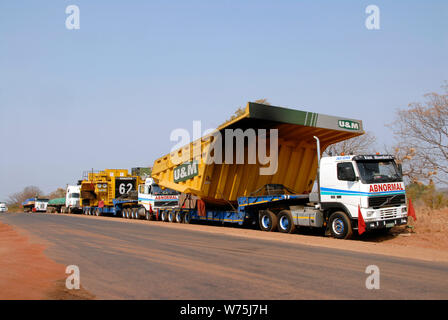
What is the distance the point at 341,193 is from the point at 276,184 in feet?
13.8

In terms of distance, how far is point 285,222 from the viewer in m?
14.8

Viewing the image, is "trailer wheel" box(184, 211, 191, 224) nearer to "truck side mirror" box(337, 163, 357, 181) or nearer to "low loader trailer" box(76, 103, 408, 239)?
"low loader trailer" box(76, 103, 408, 239)

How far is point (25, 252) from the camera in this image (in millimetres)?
9633

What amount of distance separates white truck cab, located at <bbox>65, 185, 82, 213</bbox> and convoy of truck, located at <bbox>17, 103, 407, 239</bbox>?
20.7m

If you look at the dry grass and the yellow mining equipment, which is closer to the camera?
the dry grass

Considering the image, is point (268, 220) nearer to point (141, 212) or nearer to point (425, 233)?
point (425, 233)

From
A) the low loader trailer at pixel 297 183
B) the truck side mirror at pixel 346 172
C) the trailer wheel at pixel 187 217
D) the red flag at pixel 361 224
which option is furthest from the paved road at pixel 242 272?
the trailer wheel at pixel 187 217

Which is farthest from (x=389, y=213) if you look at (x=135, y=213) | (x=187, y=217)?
(x=135, y=213)

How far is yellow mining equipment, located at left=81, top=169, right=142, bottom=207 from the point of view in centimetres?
3281

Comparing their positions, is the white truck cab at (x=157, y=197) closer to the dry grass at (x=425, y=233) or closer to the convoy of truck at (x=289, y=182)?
the convoy of truck at (x=289, y=182)

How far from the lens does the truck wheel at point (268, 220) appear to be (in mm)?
15086
